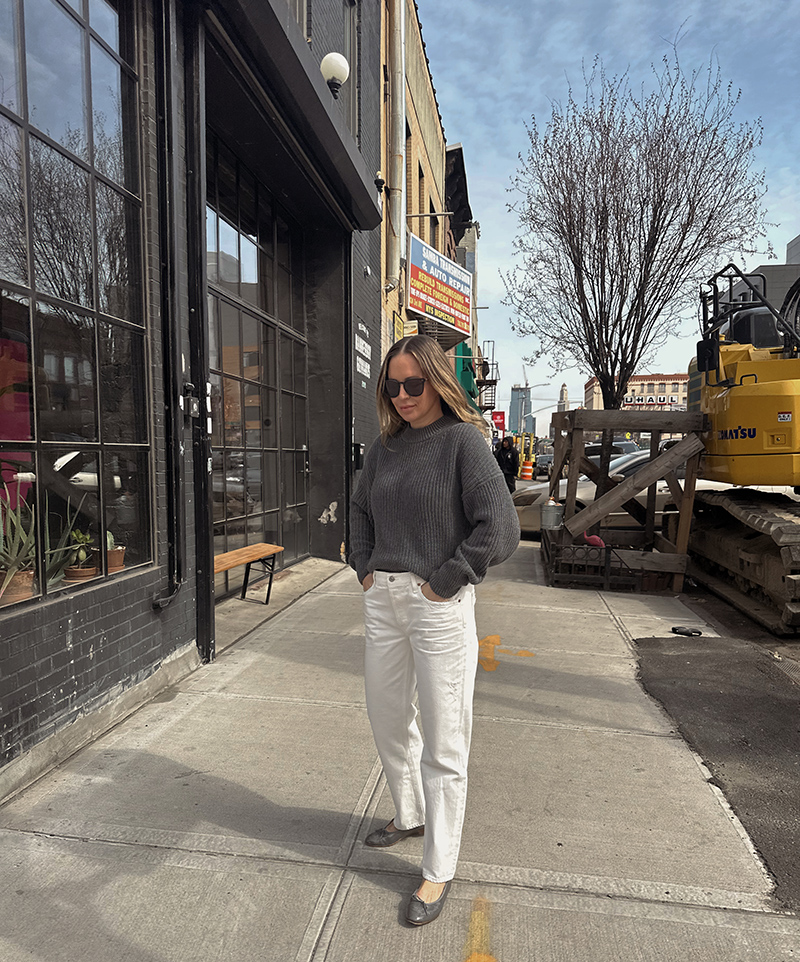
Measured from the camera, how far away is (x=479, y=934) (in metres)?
2.15

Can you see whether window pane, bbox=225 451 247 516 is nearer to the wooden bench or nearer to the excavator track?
the wooden bench

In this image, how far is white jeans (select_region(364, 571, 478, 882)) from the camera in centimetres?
220

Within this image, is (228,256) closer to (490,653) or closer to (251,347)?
(251,347)

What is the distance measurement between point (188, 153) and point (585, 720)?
14.3 ft

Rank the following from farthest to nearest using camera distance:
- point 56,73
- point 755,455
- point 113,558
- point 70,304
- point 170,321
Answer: point 755,455 < point 170,321 < point 113,558 < point 70,304 < point 56,73

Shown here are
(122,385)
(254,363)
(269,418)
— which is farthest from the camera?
(269,418)

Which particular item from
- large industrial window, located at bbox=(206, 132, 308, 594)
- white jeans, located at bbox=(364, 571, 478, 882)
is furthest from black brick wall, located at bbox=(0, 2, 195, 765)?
white jeans, located at bbox=(364, 571, 478, 882)

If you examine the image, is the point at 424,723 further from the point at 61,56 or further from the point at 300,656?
the point at 61,56

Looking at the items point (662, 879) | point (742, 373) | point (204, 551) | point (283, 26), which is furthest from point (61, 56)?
point (742, 373)

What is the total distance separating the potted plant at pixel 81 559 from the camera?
3.57 m

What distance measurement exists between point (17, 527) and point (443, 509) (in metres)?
2.18

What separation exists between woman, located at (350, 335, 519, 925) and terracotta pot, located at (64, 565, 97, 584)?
1940 millimetres

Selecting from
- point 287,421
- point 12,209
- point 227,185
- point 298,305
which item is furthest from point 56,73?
point 298,305

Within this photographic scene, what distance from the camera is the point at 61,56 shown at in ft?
11.5
